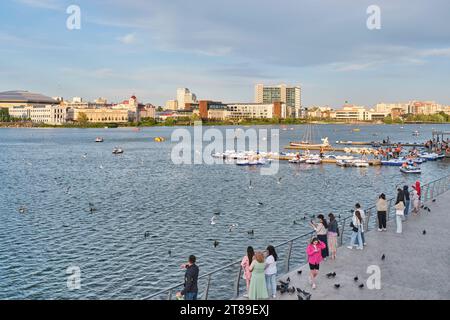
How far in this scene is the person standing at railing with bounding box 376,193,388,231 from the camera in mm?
20547

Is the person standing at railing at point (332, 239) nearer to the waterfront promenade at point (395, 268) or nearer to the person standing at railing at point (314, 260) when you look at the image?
the waterfront promenade at point (395, 268)

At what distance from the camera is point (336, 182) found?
55906 millimetres

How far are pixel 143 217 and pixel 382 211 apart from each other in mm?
20607

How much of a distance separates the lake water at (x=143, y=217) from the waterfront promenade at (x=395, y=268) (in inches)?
338

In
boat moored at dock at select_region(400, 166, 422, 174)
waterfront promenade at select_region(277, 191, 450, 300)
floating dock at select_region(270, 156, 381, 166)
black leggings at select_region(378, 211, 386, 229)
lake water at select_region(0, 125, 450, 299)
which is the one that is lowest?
lake water at select_region(0, 125, 450, 299)

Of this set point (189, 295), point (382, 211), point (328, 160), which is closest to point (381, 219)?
point (382, 211)

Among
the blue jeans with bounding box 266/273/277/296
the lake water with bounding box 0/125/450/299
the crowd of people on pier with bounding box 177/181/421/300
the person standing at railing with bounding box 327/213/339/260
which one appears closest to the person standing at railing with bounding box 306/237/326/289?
the crowd of people on pier with bounding box 177/181/421/300

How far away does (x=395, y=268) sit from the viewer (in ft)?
51.1

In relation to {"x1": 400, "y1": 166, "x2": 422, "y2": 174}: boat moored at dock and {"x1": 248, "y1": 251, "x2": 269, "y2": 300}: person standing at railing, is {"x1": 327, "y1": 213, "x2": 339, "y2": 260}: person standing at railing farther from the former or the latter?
{"x1": 400, "y1": 166, "x2": 422, "y2": 174}: boat moored at dock

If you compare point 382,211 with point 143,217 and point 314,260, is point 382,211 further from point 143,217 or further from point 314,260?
point 143,217

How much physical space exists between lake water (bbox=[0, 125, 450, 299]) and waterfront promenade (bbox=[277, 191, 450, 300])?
8583 millimetres

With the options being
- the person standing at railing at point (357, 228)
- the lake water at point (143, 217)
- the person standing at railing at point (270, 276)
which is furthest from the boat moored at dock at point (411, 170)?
the person standing at railing at point (270, 276)
